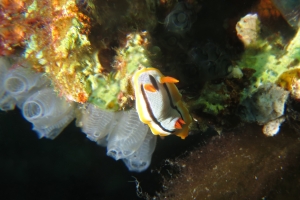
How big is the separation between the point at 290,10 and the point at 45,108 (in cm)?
316

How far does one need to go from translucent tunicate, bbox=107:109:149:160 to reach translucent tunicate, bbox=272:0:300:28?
6.84 ft

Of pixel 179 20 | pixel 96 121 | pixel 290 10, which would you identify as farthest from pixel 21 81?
pixel 290 10

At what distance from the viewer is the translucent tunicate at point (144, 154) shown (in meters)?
3.13

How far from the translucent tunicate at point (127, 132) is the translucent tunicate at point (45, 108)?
73 centimetres

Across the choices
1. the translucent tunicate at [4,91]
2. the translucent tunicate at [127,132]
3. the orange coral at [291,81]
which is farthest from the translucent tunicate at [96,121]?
the orange coral at [291,81]

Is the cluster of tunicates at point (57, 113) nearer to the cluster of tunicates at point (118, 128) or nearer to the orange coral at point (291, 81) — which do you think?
the cluster of tunicates at point (118, 128)

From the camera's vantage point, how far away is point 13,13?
2.25 m

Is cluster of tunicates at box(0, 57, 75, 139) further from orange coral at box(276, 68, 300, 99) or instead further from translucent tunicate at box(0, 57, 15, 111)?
orange coral at box(276, 68, 300, 99)

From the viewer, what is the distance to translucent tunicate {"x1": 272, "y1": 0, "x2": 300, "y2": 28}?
94.3 inches

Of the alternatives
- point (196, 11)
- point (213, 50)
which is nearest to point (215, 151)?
point (213, 50)

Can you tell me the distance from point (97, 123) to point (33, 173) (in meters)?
3.50

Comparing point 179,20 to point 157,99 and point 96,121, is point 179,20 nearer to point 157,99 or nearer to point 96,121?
point 157,99

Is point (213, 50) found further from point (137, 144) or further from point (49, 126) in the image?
point (49, 126)

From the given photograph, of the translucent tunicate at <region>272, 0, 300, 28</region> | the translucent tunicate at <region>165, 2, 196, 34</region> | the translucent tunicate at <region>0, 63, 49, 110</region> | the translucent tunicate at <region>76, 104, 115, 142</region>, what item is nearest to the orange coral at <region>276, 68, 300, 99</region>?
the translucent tunicate at <region>272, 0, 300, 28</region>
